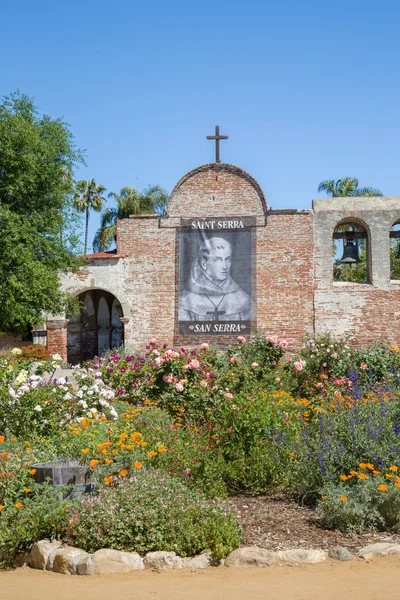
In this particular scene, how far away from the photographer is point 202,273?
1934 cm

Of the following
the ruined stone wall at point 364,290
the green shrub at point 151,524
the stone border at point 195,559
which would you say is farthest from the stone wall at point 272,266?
the stone border at point 195,559

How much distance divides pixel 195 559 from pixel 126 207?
32.5m

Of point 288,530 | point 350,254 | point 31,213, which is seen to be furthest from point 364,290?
point 288,530

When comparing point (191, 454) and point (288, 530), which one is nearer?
point (288, 530)

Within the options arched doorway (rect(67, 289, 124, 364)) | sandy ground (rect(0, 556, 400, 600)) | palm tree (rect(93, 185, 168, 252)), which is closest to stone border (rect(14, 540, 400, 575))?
sandy ground (rect(0, 556, 400, 600))

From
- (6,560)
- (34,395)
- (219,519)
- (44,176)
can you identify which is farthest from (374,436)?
(44,176)

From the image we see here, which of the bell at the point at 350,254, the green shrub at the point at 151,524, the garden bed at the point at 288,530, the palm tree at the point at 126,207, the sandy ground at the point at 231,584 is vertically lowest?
the sandy ground at the point at 231,584

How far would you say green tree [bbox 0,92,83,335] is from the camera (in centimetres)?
1789

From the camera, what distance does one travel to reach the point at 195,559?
16.5 feet

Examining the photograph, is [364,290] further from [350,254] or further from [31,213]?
[31,213]

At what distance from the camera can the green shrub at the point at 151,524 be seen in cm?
512

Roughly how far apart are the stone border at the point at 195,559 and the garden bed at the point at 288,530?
0.17 m

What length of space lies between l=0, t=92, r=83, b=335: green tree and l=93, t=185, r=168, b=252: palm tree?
1600 cm

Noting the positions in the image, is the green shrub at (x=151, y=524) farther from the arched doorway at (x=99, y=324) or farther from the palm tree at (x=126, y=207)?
the palm tree at (x=126, y=207)
